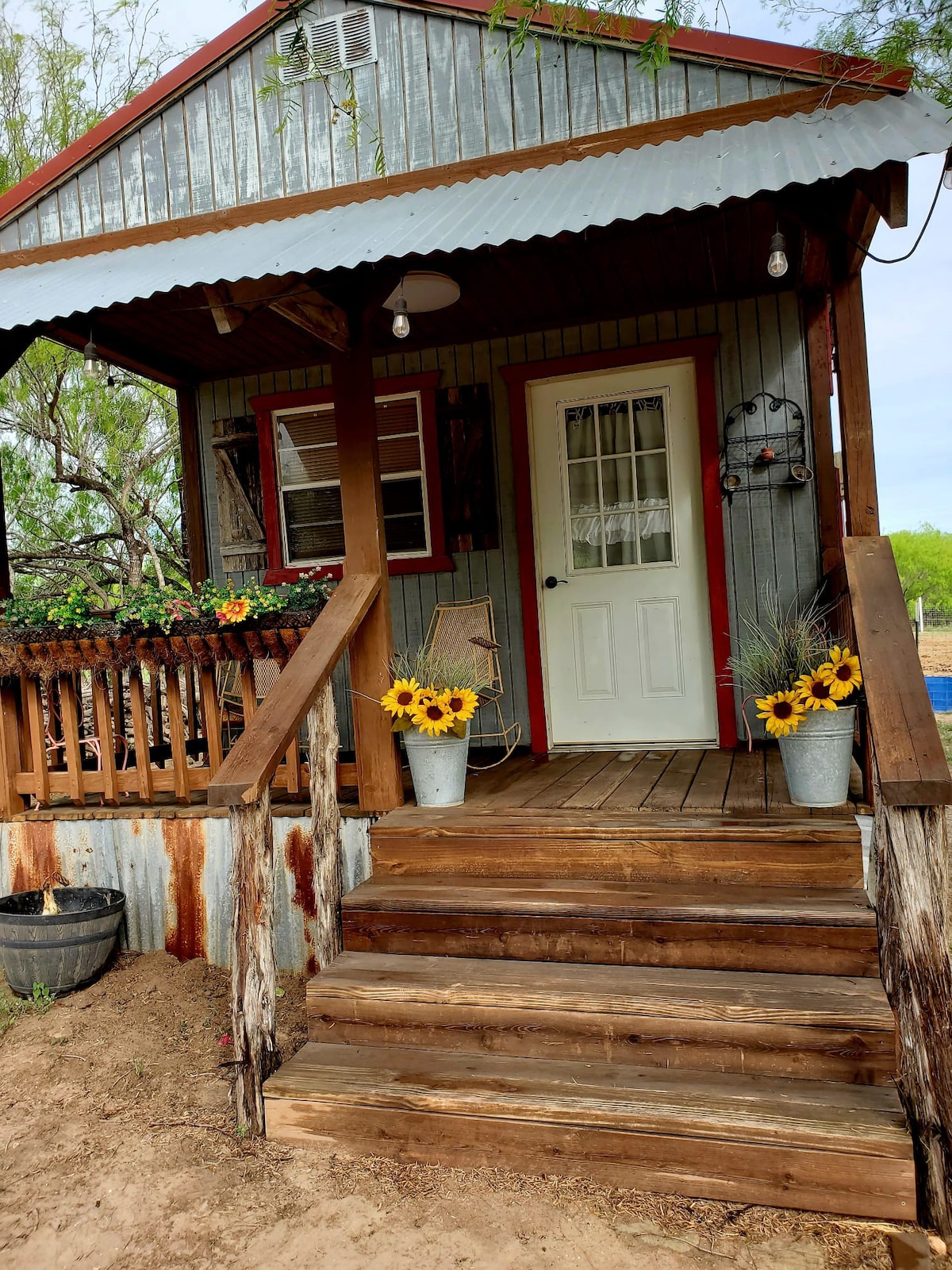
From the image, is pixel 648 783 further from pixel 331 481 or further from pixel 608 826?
pixel 331 481

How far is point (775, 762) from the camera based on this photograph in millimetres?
3797

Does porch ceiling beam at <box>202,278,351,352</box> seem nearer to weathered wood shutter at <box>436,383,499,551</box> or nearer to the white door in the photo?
weathered wood shutter at <box>436,383,499,551</box>

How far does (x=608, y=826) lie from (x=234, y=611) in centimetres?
171

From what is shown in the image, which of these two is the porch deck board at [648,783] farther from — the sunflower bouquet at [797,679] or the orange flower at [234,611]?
the orange flower at [234,611]

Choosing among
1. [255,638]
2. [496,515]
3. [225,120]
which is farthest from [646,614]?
[225,120]

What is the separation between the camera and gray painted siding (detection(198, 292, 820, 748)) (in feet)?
14.2

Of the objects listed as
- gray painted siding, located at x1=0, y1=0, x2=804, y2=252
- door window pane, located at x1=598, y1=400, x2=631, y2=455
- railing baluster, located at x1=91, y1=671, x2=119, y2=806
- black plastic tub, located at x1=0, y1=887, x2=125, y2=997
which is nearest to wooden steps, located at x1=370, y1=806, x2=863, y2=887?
black plastic tub, located at x1=0, y1=887, x2=125, y2=997

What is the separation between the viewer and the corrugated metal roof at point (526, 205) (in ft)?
8.87

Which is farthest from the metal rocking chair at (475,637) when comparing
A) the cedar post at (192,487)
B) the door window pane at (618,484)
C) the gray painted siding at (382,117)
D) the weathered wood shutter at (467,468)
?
the gray painted siding at (382,117)

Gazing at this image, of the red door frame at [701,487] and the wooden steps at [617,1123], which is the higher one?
the red door frame at [701,487]

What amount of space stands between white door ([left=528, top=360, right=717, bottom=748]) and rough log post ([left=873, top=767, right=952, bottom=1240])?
2.33m

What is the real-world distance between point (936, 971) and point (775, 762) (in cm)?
181

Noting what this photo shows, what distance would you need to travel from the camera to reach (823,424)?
4.21 meters

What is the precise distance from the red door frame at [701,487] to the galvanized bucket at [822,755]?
140cm
